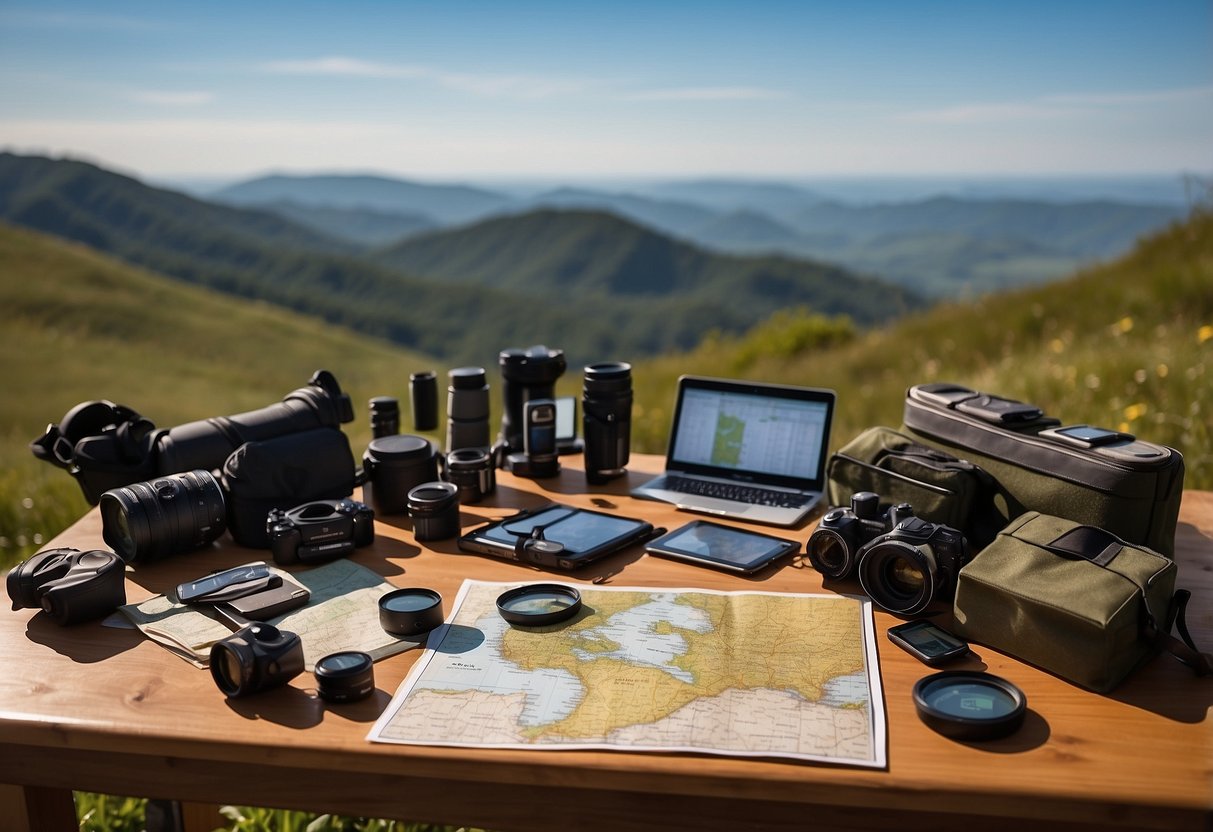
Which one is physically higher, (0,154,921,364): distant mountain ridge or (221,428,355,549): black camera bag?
(221,428,355,549): black camera bag

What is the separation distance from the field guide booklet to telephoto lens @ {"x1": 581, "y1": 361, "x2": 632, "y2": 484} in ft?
3.17

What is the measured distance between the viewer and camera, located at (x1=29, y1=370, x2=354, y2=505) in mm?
2617

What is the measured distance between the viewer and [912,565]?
6.81 ft

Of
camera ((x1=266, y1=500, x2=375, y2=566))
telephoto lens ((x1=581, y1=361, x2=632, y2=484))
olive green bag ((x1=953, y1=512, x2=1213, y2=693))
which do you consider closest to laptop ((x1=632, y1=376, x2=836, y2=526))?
telephoto lens ((x1=581, y1=361, x2=632, y2=484))

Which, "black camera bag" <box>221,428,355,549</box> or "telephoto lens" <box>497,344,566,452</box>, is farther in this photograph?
"telephoto lens" <box>497,344,566,452</box>

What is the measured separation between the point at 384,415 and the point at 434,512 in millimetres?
821

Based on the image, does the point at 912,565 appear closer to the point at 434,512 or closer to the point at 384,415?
the point at 434,512

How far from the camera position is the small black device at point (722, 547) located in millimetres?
2365

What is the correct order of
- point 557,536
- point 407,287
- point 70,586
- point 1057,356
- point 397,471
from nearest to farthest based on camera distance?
1. point 70,586
2. point 557,536
3. point 397,471
4. point 1057,356
5. point 407,287

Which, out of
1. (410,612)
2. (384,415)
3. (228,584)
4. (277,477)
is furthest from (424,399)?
(410,612)

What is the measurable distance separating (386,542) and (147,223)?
416 ft

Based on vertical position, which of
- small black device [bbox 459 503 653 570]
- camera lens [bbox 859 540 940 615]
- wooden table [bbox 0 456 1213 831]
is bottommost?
wooden table [bbox 0 456 1213 831]

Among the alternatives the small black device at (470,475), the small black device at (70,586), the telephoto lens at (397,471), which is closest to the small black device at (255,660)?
the small black device at (70,586)

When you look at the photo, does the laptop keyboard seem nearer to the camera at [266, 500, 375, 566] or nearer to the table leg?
the camera at [266, 500, 375, 566]
